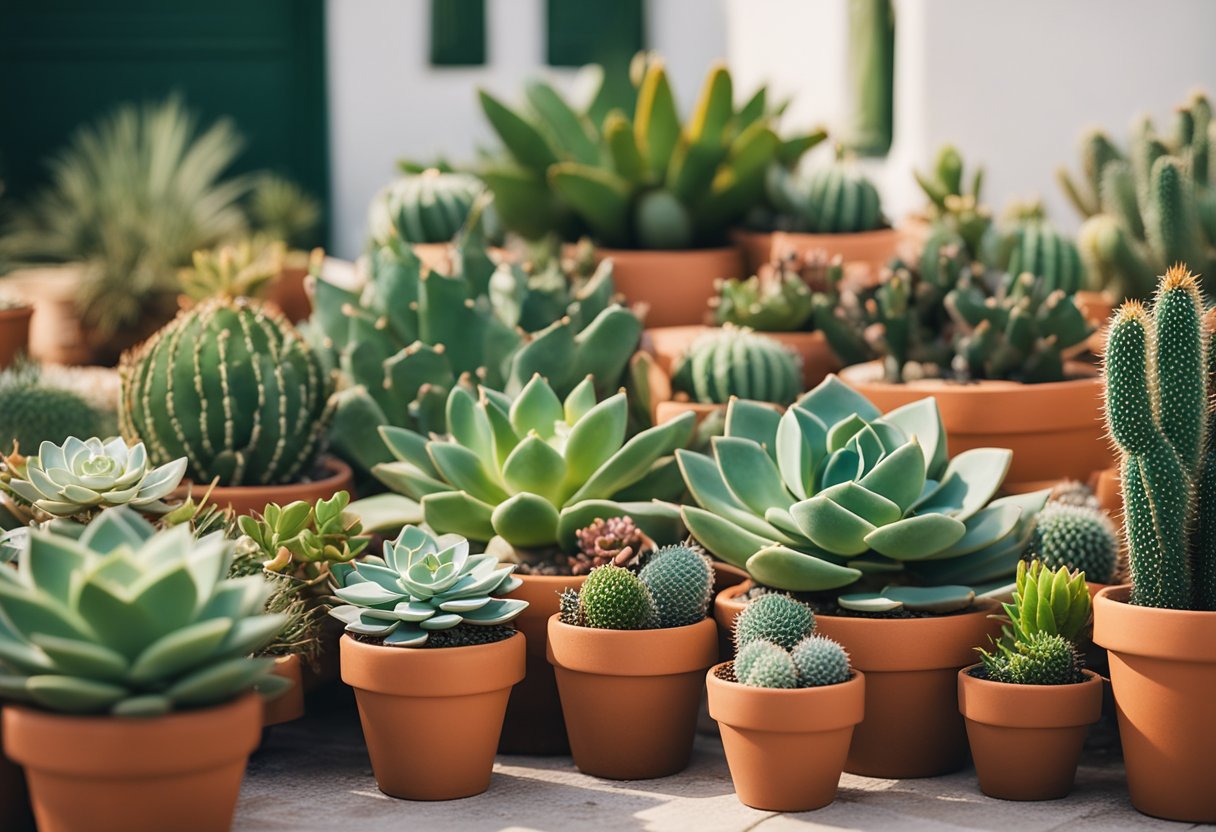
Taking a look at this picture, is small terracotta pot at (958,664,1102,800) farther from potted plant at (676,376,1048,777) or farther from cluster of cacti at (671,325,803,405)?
cluster of cacti at (671,325,803,405)

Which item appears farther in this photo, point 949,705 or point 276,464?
point 276,464

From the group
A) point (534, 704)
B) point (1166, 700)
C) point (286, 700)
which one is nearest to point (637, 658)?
point (534, 704)

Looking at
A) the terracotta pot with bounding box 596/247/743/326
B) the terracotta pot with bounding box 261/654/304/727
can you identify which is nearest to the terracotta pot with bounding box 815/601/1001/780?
the terracotta pot with bounding box 261/654/304/727

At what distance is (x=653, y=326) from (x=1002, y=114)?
1.87 metres

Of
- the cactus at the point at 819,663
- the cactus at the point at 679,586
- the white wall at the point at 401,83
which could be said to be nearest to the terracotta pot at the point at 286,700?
the cactus at the point at 679,586

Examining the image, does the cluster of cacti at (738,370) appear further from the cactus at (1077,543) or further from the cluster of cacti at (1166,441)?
the cluster of cacti at (1166,441)

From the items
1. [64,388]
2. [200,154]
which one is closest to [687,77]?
[200,154]

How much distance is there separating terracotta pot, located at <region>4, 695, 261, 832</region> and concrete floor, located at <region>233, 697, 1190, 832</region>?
1.12ft

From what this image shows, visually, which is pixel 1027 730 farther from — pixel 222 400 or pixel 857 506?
pixel 222 400

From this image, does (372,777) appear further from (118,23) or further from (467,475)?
(118,23)

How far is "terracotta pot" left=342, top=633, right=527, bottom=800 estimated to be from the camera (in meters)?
2.83

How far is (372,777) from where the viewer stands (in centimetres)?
309

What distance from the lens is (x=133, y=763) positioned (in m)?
2.35

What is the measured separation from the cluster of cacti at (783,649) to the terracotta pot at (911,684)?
0.10m
